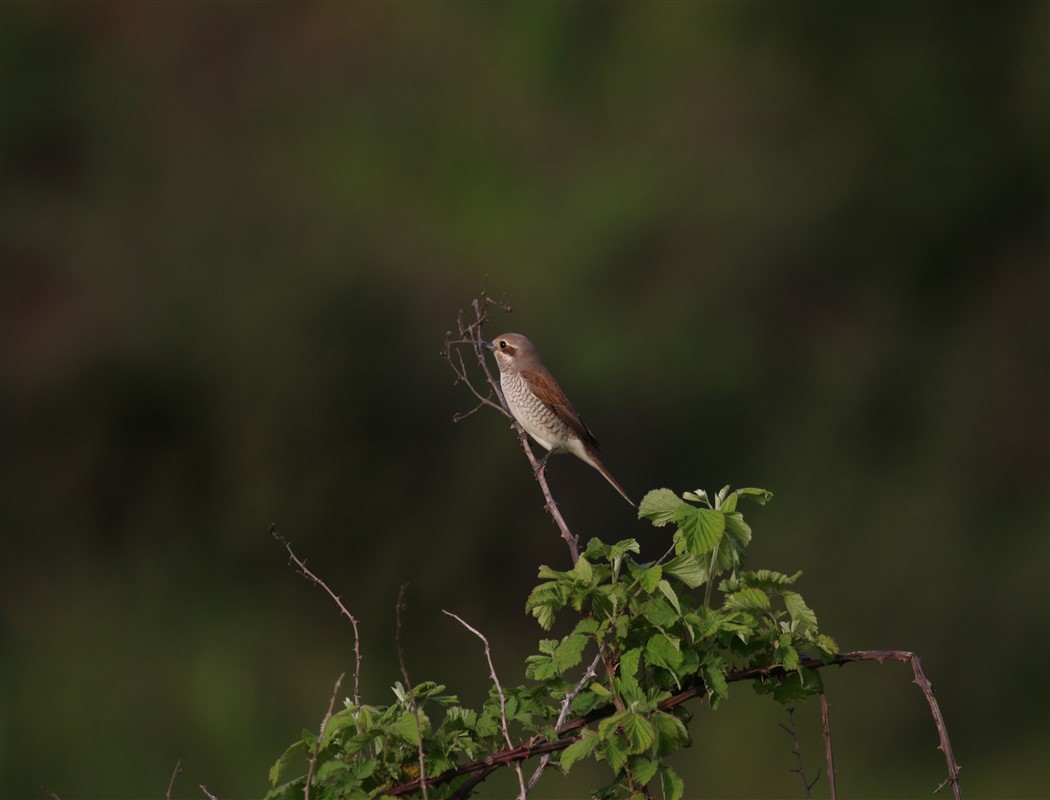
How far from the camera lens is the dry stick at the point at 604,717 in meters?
2.04

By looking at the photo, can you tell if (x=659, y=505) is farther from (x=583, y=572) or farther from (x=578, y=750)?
(x=578, y=750)

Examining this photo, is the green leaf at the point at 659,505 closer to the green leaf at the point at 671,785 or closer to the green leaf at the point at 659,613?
the green leaf at the point at 659,613

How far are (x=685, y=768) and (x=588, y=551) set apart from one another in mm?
6820

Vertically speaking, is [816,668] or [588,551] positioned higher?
[588,551]

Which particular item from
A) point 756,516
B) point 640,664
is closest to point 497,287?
point 756,516

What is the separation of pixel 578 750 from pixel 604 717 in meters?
0.17

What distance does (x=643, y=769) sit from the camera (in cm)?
205

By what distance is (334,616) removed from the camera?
8.61 meters

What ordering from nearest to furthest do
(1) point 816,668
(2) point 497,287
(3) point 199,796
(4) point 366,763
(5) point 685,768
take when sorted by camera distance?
(4) point 366,763
(1) point 816,668
(3) point 199,796
(5) point 685,768
(2) point 497,287

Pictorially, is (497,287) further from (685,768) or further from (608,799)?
(608,799)

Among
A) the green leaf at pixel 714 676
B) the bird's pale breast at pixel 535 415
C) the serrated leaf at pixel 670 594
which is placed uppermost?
the serrated leaf at pixel 670 594

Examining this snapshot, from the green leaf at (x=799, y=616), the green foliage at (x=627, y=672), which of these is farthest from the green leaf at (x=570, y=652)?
the green leaf at (x=799, y=616)

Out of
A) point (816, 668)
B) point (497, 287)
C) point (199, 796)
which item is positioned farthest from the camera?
point (497, 287)

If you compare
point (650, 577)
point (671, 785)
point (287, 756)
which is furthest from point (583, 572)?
point (287, 756)
